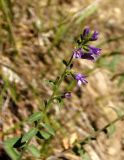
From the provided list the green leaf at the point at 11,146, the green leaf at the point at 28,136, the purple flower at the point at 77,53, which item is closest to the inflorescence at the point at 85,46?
the purple flower at the point at 77,53

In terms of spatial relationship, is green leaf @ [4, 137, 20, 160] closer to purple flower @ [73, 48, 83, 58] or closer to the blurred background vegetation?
the blurred background vegetation

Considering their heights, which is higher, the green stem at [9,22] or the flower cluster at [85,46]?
the green stem at [9,22]

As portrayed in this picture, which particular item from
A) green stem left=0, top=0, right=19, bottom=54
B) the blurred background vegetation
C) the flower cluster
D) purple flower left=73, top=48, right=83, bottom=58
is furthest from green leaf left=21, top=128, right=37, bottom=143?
green stem left=0, top=0, right=19, bottom=54

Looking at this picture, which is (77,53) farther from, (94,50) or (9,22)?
(9,22)

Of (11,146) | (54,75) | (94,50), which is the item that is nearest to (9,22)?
(54,75)

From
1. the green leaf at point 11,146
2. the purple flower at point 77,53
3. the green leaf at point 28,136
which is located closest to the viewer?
the purple flower at point 77,53

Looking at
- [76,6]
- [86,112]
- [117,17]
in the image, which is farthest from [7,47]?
[117,17]

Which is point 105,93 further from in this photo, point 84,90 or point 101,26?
point 101,26

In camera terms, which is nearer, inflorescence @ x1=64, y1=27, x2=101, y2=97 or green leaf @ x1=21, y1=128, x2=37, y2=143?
inflorescence @ x1=64, y1=27, x2=101, y2=97

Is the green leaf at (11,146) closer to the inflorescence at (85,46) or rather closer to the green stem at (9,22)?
the inflorescence at (85,46)
